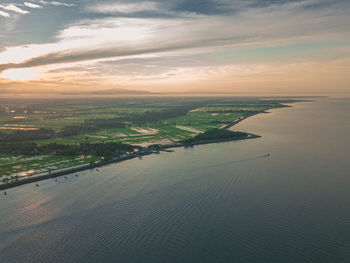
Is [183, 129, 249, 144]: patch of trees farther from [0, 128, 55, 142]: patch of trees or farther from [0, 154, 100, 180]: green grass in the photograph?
[0, 128, 55, 142]: patch of trees

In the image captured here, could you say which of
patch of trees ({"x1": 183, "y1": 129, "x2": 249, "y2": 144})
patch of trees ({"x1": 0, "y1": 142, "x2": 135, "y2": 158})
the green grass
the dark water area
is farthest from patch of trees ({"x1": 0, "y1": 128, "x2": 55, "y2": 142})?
patch of trees ({"x1": 183, "y1": 129, "x2": 249, "y2": 144})

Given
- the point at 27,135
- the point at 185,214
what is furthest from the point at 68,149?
the point at 185,214

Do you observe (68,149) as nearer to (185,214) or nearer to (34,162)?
(34,162)

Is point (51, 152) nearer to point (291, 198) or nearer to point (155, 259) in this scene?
point (155, 259)

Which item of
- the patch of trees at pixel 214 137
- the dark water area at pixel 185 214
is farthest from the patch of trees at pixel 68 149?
the patch of trees at pixel 214 137

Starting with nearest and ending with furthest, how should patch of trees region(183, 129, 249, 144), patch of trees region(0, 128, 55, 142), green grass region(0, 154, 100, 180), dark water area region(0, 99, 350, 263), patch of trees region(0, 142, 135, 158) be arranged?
dark water area region(0, 99, 350, 263) → green grass region(0, 154, 100, 180) → patch of trees region(0, 142, 135, 158) → patch of trees region(183, 129, 249, 144) → patch of trees region(0, 128, 55, 142)

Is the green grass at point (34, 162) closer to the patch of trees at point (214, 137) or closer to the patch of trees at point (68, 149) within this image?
the patch of trees at point (68, 149)

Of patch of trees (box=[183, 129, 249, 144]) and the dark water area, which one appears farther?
patch of trees (box=[183, 129, 249, 144])

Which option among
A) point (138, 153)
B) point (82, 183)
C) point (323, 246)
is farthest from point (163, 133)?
point (323, 246)

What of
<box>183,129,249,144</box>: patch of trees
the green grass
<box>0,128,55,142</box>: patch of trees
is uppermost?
<box>0,128,55,142</box>: patch of trees
